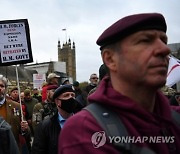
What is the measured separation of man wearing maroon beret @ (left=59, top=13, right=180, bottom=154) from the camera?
1.64m

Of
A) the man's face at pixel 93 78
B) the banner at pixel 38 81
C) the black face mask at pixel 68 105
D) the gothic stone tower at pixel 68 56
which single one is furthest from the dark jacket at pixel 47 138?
the gothic stone tower at pixel 68 56

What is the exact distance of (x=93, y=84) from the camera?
802cm

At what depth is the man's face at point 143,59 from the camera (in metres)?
1.67

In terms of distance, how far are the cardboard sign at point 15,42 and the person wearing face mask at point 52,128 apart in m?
1.83

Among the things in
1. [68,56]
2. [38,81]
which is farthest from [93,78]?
[68,56]

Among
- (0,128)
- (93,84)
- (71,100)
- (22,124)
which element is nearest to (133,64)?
(0,128)

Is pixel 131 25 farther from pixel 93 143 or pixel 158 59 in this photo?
pixel 93 143

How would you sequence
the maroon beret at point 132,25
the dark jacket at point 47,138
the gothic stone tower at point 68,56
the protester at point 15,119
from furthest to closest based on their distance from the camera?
the gothic stone tower at point 68,56
the protester at point 15,119
the dark jacket at point 47,138
the maroon beret at point 132,25

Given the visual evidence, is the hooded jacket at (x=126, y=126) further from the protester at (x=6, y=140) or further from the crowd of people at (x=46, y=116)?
the crowd of people at (x=46, y=116)

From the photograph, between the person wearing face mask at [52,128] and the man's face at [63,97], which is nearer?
the person wearing face mask at [52,128]

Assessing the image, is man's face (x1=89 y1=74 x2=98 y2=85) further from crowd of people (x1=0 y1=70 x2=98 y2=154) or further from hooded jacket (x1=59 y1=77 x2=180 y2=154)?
hooded jacket (x1=59 y1=77 x2=180 y2=154)

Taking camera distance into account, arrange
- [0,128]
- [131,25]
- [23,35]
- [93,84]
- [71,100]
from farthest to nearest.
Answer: [93,84], [23,35], [71,100], [0,128], [131,25]

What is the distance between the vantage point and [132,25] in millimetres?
1730

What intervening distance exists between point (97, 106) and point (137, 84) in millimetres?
221
